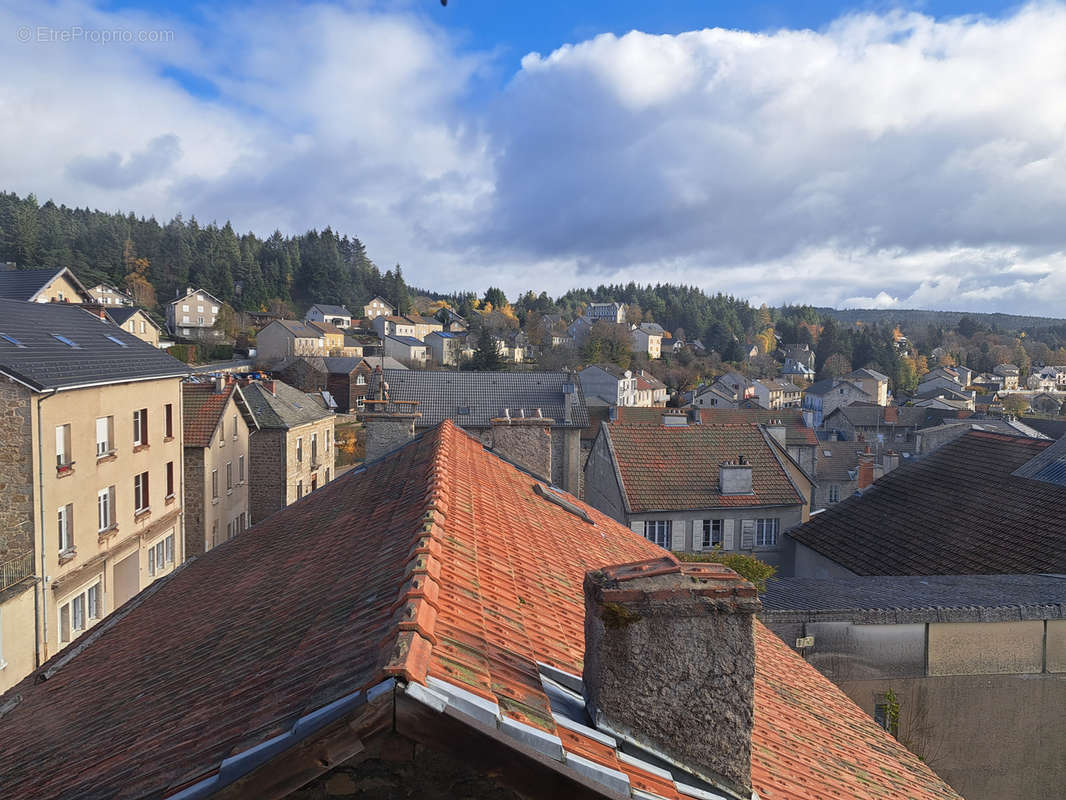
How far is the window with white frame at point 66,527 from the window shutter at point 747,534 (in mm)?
17690

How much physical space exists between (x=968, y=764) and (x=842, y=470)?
41666 mm

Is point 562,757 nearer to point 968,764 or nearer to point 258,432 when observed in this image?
point 968,764

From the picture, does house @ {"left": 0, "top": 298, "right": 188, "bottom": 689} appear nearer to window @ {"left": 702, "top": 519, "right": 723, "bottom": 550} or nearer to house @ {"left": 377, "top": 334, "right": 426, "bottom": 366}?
window @ {"left": 702, "top": 519, "right": 723, "bottom": 550}

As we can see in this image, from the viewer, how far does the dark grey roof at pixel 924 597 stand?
10.0 m

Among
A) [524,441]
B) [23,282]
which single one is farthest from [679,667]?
[23,282]

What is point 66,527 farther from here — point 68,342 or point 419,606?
point 419,606

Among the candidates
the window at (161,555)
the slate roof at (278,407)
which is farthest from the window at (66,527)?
the slate roof at (278,407)

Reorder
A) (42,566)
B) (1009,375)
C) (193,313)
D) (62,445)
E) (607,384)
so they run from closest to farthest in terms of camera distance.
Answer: (42,566) → (62,445) → (607,384) → (193,313) → (1009,375)

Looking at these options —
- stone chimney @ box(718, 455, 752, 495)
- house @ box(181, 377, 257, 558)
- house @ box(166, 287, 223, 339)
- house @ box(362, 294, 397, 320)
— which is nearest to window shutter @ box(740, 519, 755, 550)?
stone chimney @ box(718, 455, 752, 495)

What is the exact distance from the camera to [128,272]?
10612 cm

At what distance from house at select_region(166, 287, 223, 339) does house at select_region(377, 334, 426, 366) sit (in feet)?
75.2

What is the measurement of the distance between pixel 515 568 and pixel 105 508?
1679 cm

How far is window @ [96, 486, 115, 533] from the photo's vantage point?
1780 centimetres

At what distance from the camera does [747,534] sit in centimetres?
2188
